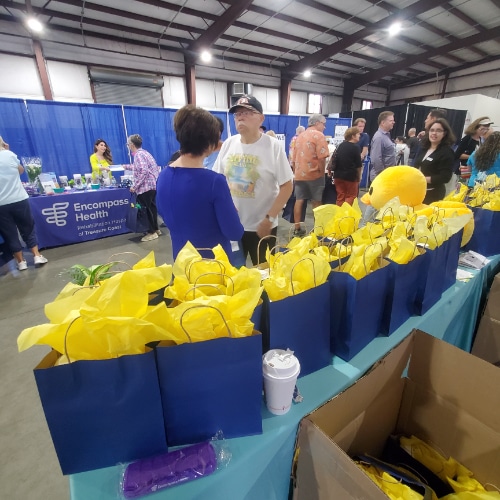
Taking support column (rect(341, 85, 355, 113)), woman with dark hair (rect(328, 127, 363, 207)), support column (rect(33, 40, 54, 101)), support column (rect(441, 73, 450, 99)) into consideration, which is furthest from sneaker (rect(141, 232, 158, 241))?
support column (rect(441, 73, 450, 99))

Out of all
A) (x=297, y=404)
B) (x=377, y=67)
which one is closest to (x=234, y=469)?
(x=297, y=404)

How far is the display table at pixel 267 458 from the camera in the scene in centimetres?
53

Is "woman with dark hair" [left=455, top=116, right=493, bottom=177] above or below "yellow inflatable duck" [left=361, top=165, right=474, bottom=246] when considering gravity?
above

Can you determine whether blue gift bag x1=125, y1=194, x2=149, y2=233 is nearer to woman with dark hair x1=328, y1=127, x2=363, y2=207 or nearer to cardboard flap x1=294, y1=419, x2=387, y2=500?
woman with dark hair x1=328, y1=127, x2=363, y2=207

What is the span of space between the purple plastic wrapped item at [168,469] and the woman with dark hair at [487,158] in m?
3.34

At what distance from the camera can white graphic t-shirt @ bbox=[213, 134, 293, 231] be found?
157 cm

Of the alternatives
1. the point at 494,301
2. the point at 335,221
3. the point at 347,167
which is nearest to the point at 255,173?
the point at 335,221

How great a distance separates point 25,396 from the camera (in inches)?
60.2

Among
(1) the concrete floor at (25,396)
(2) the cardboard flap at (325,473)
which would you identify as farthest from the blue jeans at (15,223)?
(2) the cardboard flap at (325,473)

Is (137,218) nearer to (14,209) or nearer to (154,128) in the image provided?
(14,209)

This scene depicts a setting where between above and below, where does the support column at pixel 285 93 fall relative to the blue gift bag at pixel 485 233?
above

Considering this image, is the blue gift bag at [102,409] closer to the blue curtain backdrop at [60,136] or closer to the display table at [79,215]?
the display table at [79,215]

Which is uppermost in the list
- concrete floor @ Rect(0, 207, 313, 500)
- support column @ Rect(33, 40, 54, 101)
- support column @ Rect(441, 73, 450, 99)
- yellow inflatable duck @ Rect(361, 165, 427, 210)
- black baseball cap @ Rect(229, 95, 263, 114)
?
support column @ Rect(441, 73, 450, 99)

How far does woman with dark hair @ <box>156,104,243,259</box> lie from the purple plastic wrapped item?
2.80 feet
